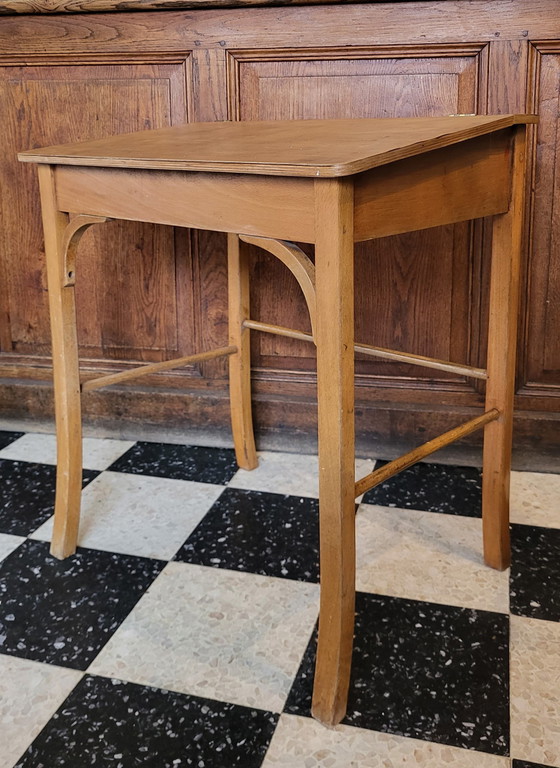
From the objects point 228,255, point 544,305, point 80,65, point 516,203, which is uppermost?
point 80,65

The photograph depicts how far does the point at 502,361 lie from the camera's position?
1.24 metres

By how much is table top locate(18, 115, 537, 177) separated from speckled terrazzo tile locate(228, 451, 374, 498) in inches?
27.2

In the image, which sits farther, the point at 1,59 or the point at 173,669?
the point at 1,59

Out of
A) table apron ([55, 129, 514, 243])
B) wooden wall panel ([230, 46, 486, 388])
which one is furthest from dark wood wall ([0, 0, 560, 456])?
table apron ([55, 129, 514, 243])

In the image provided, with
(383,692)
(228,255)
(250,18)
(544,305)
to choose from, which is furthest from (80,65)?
(383,692)

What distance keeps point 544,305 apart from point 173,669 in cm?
99

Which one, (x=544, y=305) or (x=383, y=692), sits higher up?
(x=544, y=305)

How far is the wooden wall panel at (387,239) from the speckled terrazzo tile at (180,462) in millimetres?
257

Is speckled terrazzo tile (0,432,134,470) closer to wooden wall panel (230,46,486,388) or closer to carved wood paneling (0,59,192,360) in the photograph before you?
carved wood paneling (0,59,192,360)

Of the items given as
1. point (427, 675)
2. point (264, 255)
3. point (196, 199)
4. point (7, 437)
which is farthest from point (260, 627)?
point (7, 437)

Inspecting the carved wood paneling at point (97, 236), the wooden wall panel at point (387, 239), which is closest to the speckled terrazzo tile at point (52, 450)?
the carved wood paneling at point (97, 236)

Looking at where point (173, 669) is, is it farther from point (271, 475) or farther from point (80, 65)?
point (80, 65)

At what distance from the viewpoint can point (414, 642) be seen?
114 centimetres

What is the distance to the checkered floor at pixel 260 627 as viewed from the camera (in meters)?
0.97
